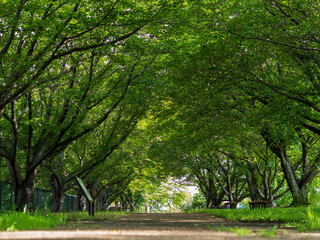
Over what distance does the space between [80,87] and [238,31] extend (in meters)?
5.90

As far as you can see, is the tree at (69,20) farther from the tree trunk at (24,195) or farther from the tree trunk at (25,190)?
the tree trunk at (24,195)

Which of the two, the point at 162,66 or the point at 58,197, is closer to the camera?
the point at 162,66

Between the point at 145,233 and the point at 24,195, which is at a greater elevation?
the point at 24,195

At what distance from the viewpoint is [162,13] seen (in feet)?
29.1

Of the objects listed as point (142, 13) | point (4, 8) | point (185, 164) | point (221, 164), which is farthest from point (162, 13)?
point (221, 164)

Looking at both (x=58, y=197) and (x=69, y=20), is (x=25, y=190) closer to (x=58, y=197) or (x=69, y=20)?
(x=58, y=197)

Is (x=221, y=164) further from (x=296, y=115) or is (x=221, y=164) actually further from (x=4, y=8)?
(x=4, y=8)

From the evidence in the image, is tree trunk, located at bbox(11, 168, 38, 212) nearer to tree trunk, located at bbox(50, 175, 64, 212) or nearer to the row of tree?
the row of tree

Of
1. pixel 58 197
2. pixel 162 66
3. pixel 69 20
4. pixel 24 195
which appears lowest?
pixel 58 197

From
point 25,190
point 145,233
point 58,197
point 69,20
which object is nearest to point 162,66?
point 69,20

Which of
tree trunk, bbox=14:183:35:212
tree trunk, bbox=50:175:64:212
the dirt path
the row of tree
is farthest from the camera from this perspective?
tree trunk, bbox=50:175:64:212

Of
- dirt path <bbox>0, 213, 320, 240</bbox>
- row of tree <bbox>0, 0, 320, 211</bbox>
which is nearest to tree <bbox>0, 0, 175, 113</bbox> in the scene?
row of tree <bbox>0, 0, 320, 211</bbox>

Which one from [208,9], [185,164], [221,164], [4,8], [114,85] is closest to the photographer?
[4,8]

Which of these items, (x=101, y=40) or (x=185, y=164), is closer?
(x=101, y=40)
